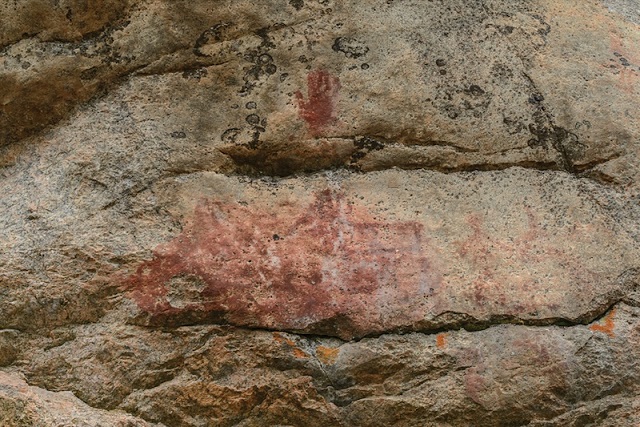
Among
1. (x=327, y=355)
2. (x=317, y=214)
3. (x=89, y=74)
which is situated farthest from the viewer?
(x=89, y=74)

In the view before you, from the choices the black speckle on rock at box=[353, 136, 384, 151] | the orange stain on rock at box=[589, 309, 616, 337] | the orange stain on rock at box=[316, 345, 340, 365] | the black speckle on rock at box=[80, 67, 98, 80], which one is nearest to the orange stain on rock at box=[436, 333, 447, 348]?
the orange stain on rock at box=[316, 345, 340, 365]

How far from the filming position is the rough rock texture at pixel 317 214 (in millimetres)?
2156

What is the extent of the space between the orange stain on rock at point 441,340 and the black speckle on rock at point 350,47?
74 centimetres

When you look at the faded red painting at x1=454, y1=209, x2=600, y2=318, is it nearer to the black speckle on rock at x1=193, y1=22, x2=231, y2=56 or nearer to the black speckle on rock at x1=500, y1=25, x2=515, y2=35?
the black speckle on rock at x1=500, y1=25, x2=515, y2=35

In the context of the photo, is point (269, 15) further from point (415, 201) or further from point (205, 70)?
point (415, 201)

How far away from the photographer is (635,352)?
2180 mm

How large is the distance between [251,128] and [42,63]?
0.56m

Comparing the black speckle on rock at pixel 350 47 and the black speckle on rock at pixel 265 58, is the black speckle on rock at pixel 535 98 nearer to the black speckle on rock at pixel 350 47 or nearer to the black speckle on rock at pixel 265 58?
the black speckle on rock at pixel 350 47

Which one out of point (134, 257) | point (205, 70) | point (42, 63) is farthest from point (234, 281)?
point (42, 63)

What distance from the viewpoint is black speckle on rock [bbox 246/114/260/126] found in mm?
2355

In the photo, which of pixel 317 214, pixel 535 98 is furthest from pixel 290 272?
pixel 535 98

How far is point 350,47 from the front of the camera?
7.93 ft

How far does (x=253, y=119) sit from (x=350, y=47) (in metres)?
0.32

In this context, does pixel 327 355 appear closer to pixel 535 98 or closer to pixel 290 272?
pixel 290 272
